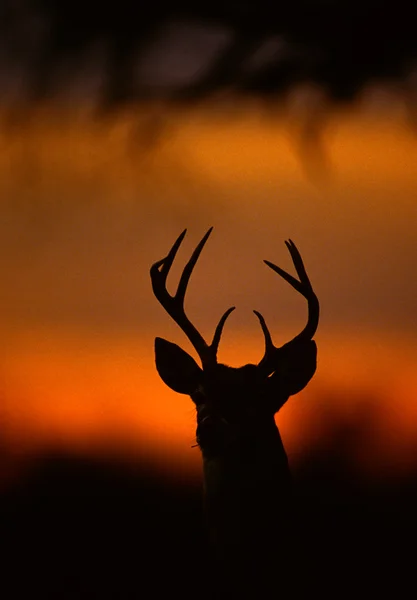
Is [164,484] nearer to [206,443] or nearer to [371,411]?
[371,411]

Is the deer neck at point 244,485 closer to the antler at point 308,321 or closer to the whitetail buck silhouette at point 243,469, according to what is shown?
the whitetail buck silhouette at point 243,469

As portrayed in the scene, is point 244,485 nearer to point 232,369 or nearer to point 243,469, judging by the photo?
point 243,469

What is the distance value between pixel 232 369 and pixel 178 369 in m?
0.51

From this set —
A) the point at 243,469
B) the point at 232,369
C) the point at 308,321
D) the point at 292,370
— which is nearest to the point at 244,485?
the point at 243,469

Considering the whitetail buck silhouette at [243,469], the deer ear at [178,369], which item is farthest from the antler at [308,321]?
the deer ear at [178,369]

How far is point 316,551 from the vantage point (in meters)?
15.4

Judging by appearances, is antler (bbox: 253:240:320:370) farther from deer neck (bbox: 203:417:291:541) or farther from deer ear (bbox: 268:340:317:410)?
deer neck (bbox: 203:417:291:541)

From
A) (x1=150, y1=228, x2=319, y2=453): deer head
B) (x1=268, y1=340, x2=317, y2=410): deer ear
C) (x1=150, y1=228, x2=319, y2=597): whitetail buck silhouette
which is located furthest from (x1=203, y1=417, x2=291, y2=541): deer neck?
(x1=268, y1=340, x2=317, y2=410): deer ear

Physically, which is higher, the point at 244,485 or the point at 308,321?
the point at 308,321

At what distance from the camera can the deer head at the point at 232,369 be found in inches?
489

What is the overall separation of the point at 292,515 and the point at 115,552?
4.09 metres

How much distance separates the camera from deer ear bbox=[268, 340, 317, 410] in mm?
12859

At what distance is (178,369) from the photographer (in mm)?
12969

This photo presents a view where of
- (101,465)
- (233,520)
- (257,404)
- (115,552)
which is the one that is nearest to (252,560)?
(233,520)
